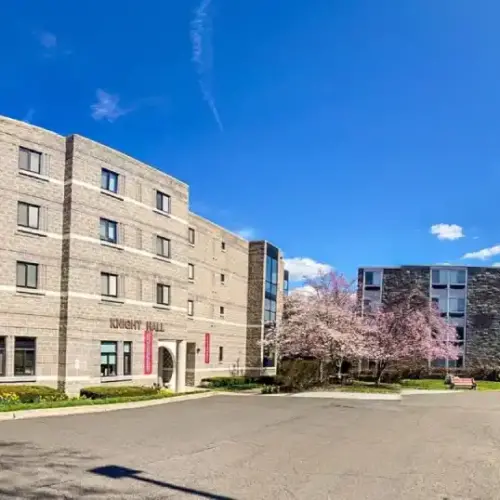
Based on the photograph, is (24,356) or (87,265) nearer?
(24,356)

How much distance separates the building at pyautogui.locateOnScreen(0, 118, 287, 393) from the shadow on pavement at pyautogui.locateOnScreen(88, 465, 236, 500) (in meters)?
16.5

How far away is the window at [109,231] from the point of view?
30.0 meters

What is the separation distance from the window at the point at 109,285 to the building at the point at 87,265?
0.05 m

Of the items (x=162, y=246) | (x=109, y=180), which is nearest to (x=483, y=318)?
(x=162, y=246)

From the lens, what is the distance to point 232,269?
47062 millimetres

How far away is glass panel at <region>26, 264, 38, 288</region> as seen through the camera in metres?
26.7

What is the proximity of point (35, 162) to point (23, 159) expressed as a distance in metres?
0.63

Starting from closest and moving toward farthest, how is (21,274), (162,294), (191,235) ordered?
(21,274), (162,294), (191,235)

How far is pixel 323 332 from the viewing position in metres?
38.1

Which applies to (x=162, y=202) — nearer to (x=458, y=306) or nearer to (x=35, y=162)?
(x=35, y=162)

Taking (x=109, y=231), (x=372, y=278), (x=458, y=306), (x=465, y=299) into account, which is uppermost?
(x=109, y=231)

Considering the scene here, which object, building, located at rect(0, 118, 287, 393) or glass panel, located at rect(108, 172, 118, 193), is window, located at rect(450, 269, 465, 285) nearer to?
building, located at rect(0, 118, 287, 393)

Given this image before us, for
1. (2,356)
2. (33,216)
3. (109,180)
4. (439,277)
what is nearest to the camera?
(2,356)

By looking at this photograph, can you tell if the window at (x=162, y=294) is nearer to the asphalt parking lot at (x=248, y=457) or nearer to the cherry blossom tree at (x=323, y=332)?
the cherry blossom tree at (x=323, y=332)
